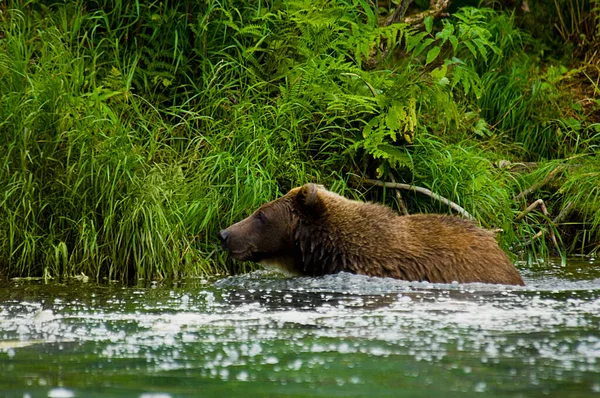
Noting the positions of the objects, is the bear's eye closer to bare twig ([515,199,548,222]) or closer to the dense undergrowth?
the dense undergrowth

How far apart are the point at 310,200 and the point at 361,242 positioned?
486 mm

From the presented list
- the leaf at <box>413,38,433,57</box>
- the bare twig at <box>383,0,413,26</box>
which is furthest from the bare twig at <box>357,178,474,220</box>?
the bare twig at <box>383,0,413,26</box>

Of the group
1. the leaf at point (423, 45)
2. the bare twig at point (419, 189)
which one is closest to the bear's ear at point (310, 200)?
the bare twig at point (419, 189)

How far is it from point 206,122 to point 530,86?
4363 mm

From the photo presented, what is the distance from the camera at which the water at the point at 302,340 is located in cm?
375

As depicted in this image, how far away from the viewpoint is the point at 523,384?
3738 mm

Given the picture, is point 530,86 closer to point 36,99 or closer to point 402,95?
point 402,95

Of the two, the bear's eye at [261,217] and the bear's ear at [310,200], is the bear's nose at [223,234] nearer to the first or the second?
the bear's eye at [261,217]

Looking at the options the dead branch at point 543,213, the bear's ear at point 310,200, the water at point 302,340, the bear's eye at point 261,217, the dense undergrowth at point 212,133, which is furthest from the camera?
the dead branch at point 543,213

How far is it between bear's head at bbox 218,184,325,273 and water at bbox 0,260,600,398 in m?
0.51

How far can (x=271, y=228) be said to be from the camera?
7.52 m

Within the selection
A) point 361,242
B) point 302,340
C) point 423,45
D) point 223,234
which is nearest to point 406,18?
point 423,45

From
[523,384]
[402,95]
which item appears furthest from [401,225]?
[523,384]

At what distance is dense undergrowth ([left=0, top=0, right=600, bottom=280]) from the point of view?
767cm
